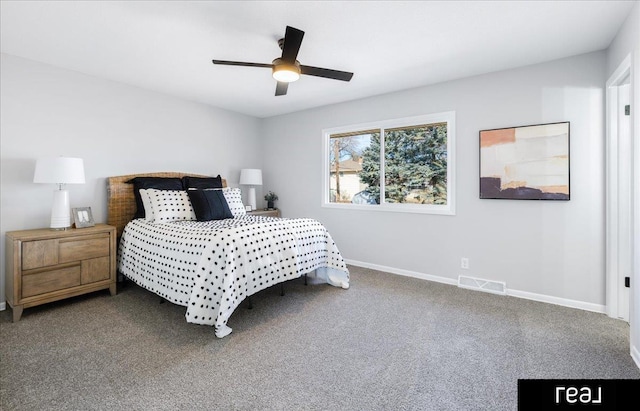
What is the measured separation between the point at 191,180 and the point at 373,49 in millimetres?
2776

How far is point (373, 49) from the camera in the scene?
2680mm

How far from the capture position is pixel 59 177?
270 centimetres

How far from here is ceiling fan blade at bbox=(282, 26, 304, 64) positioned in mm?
1971

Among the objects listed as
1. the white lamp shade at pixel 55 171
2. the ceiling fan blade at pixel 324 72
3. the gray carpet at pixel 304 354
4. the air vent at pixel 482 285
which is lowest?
the gray carpet at pixel 304 354

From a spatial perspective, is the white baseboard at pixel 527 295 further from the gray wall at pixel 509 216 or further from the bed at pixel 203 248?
the bed at pixel 203 248

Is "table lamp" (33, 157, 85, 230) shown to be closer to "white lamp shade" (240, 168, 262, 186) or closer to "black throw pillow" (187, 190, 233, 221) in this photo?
"black throw pillow" (187, 190, 233, 221)

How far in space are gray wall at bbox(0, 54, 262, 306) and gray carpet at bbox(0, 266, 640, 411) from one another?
3.66 feet

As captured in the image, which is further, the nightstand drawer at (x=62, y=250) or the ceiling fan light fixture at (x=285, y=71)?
the nightstand drawer at (x=62, y=250)

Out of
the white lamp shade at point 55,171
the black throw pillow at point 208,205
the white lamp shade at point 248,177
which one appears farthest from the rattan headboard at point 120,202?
the white lamp shade at point 248,177

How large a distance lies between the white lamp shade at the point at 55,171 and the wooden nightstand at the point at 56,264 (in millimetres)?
481

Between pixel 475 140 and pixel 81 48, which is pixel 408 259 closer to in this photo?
pixel 475 140

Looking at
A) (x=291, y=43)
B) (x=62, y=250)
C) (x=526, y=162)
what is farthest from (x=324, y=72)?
(x=62, y=250)

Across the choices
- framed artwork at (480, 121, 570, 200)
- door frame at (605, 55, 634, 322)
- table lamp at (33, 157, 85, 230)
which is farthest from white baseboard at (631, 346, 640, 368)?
table lamp at (33, 157, 85, 230)

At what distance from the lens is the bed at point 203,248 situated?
2.26 metres
